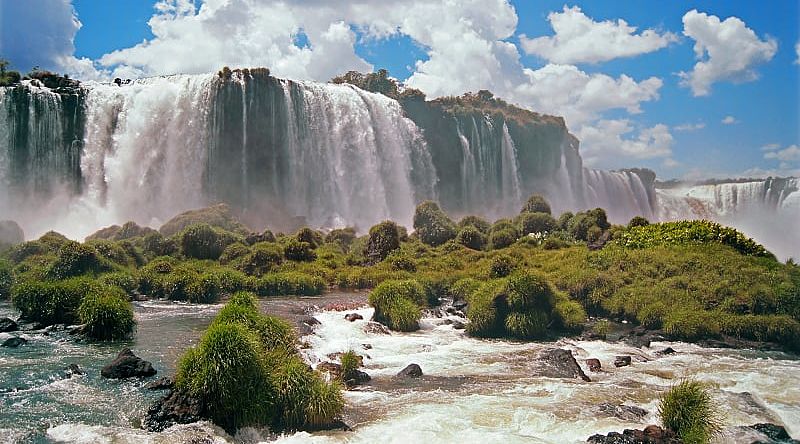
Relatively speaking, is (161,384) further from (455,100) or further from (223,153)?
(455,100)

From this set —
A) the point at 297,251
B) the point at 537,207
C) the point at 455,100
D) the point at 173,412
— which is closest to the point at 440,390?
the point at 173,412

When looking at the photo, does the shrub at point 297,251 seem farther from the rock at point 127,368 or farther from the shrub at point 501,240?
the rock at point 127,368

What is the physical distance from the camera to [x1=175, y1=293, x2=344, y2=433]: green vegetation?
1134 centimetres

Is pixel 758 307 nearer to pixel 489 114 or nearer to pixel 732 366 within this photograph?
pixel 732 366

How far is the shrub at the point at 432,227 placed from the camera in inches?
1748

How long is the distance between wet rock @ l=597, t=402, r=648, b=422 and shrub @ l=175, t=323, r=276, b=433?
7.18m

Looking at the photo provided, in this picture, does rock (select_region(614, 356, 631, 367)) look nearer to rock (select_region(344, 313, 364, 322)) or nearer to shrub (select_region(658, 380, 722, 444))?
shrub (select_region(658, 380, 722, 444))

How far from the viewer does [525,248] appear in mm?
39125

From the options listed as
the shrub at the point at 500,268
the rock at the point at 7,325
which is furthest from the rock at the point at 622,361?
the rock at the point at 7,325

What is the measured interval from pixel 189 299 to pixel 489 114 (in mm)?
61548

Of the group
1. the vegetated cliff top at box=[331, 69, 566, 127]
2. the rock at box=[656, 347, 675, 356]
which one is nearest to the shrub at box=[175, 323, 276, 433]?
the rock at box=[656, 347, 675, 356]

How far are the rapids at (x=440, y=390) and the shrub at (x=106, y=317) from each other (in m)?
0.63

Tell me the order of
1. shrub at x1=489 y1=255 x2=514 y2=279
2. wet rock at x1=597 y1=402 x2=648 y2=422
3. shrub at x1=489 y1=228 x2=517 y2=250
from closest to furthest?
wet rock at x1=597 y1=402 x2=648 y2=422
shrub at x1=489 y1=255 x2=514 y2=279
shrub at x1=489 y1=228 x2=517 y2=250

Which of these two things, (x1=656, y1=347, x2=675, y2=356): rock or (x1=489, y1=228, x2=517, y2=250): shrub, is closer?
(x1=656, y1=347, x2=675, y2=356): rock
